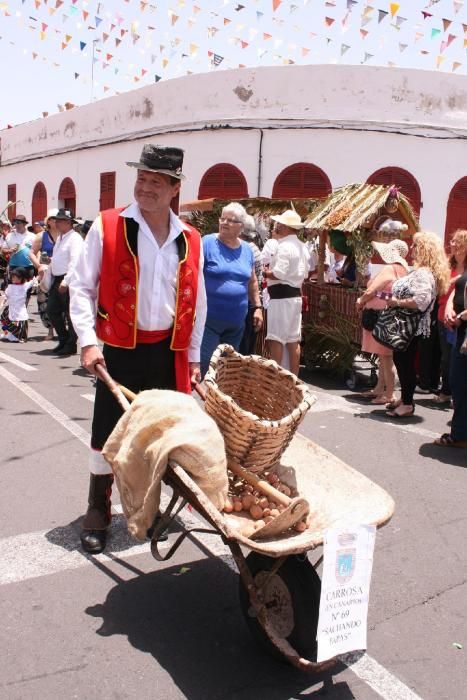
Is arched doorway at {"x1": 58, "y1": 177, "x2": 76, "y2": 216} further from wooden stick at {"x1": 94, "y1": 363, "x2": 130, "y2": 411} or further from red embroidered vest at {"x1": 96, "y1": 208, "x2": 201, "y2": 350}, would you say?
wooden stick at {"x1": 94, "y1": 363, "x2": 130, "y2": 411}

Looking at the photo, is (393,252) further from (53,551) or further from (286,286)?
(53,551)

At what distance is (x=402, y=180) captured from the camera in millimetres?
16344

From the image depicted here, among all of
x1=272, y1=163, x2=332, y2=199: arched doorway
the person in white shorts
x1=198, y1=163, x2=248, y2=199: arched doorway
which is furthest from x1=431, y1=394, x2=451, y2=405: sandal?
x1=198, y1=163, x2=248, y2=199: arched doorway

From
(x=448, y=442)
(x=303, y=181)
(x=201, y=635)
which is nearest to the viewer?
(x=201, y=635)

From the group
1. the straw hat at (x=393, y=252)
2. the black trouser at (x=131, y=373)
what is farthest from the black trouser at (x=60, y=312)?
the black trouser at (x=131, y=373)

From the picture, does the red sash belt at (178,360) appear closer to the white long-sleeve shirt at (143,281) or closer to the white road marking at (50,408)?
the white long-sleeve shirt at (143,281)

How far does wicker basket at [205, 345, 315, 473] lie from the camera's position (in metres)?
2.92

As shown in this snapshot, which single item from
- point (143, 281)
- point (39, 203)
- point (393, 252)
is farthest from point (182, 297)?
point (39, 203)

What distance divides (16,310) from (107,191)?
11.1 meters

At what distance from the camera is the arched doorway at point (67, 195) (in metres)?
23.3

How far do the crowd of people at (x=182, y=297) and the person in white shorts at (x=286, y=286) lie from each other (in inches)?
0.5

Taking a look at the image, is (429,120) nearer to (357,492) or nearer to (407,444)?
(407,444)

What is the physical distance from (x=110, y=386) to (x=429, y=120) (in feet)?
48.2

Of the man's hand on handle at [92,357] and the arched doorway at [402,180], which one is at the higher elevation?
the arched doorway at [402,180]
